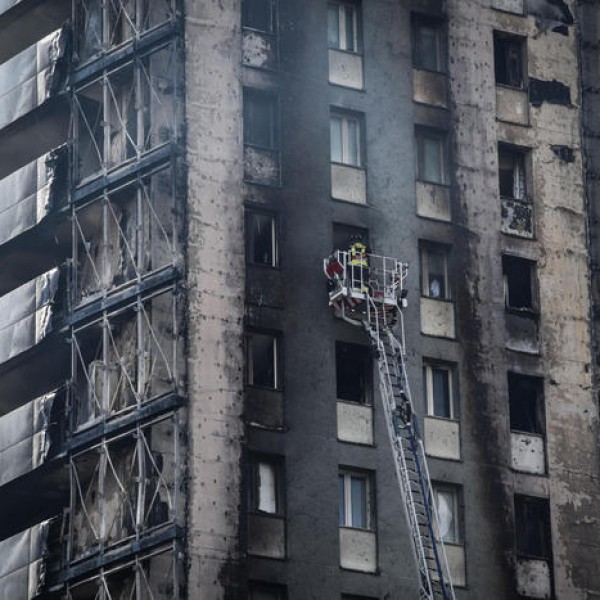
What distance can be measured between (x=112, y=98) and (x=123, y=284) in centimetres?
601

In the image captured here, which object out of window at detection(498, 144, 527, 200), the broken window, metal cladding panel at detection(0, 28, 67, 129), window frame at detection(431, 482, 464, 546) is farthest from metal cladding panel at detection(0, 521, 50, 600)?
window at detection(498, 144, 527, 200)

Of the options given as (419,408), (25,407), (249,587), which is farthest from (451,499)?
(25,407)

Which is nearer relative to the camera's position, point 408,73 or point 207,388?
point 207,388

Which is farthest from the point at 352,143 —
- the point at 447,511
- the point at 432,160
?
the point at 447,511

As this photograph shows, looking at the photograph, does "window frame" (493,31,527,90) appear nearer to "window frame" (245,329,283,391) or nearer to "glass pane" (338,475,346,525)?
"window frame" (245,329,283,391)

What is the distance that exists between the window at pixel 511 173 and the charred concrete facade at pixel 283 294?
0.28 feet

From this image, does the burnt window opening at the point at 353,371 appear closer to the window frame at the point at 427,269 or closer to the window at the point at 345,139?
the window frame at the point at 427,269

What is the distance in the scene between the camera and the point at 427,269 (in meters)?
77.5

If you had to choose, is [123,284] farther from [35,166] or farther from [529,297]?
[529,297]

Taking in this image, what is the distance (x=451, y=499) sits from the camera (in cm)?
7512

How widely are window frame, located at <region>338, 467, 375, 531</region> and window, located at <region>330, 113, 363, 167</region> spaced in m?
9.09

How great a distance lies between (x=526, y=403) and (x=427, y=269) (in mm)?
4689

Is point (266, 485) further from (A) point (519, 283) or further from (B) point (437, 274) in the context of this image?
(A) point (519, 283)

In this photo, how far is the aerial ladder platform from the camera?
2854 inches
